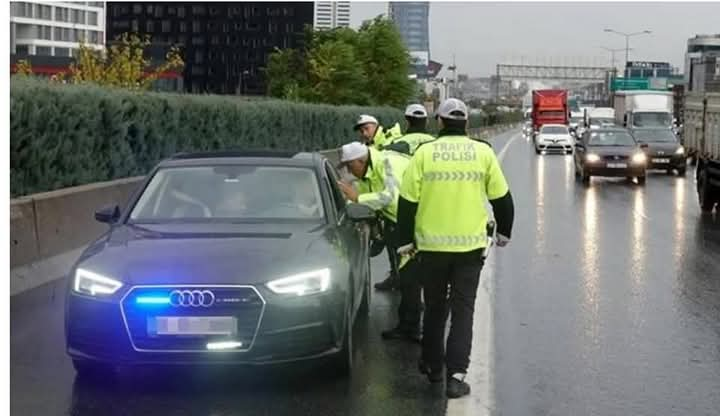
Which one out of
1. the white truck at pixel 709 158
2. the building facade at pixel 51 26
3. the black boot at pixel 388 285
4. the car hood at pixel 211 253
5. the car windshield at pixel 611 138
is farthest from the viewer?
the building facade at pixel 51 26

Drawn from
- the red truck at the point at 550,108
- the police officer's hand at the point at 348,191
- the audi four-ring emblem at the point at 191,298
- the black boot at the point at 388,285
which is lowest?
the black boot at the point at 388,285

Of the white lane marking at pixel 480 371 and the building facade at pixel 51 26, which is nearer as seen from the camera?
the white lane marking at pixel 480 371

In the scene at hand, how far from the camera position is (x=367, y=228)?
9.83m

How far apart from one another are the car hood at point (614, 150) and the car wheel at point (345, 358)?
24.3 metres

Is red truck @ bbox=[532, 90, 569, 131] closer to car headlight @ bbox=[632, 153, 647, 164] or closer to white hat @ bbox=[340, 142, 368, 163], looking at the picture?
car headlight @ bbox=[632, 153, 647, 164]

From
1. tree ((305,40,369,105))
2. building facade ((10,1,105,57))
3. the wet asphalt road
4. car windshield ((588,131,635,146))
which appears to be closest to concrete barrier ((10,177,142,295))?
the wet asphalt road

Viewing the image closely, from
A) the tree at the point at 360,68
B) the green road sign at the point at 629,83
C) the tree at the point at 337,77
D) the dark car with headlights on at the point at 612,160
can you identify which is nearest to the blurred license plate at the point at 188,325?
the dark car with headlights on at the point at 612,160

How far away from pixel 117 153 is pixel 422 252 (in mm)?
9706

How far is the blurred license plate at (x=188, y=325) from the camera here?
652 centimetres

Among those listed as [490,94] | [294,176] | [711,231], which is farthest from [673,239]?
[490,94]

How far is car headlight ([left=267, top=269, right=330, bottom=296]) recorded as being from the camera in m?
6.64

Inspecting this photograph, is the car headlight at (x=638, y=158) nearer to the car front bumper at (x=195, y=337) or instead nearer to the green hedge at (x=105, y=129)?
the green hedge at (x=105, y=129)

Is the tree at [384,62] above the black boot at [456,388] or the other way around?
above

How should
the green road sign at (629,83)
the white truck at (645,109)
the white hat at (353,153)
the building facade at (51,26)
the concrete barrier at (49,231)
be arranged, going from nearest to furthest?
the white hat at (353,153)
the concrete barrier at (49,231)
the white truck at (645,109)
the green road sign at (629,83)
the building facade at (51,26)
